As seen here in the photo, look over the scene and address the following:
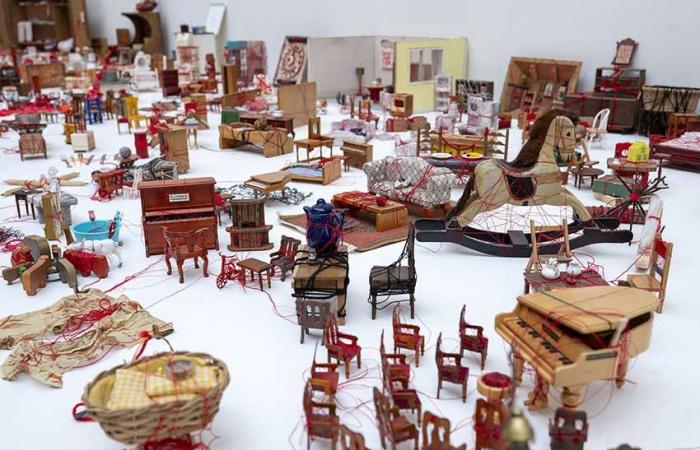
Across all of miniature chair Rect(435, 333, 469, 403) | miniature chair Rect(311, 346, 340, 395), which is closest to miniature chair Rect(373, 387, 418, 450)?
miniature chair Rect(311, 346, 340, 395)

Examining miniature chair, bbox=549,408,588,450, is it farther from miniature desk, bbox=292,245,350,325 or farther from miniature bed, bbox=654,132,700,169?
miniature bed, bbox=654,132,700,169

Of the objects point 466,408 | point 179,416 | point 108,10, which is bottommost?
point 466,408

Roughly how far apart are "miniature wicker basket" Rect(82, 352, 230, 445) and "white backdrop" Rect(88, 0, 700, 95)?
13.5m

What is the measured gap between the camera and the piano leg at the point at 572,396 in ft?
14.2

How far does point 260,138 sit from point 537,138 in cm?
655

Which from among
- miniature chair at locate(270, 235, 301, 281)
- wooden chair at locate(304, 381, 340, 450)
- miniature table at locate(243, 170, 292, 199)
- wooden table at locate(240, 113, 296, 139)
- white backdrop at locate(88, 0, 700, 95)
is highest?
white backdrop at locate(88, 0, 700, 95)

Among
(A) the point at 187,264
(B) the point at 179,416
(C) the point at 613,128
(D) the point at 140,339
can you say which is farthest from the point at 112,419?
(C) the point at 613,128

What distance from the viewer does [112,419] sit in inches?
151

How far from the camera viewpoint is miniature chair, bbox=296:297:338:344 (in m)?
5.67

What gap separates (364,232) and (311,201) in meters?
1.79

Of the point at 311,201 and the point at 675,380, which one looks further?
the point at 311,201

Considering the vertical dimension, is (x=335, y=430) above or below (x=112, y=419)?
below

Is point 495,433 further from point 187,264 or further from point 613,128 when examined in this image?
point 613,128

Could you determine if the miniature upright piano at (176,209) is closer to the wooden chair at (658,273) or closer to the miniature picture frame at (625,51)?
the wooden chair at (658,273)
